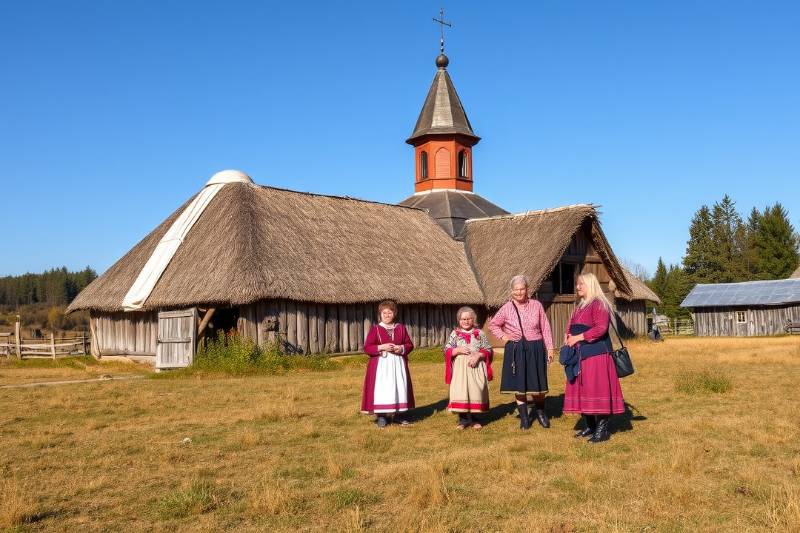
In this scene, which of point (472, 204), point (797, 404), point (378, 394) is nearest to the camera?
point (378, 394)

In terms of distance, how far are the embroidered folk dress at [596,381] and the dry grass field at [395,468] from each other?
384 mm

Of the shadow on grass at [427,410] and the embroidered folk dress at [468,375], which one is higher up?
the embroidered folk dress at [468,375]

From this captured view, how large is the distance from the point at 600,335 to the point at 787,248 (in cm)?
6097

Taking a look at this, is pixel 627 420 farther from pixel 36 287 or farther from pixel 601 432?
pixel 36 287

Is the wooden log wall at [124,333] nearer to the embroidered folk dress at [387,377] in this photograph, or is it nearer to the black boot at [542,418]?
the embroidered folk dress at [387,377]

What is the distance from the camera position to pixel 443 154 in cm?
3434

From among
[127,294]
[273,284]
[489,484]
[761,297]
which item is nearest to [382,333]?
[489,484]

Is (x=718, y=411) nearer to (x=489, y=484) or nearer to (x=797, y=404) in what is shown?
(x=797, y=404)

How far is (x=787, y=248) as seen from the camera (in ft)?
198

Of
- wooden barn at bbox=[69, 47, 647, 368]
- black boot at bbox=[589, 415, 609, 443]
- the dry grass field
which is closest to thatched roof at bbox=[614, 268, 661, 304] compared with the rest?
wooden barn at bbox=[69, 47, 647, 368]

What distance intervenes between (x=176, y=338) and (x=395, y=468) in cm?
1499

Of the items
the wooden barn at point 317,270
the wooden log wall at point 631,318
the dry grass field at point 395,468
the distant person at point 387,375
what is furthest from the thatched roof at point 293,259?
the distant person at point 387,375

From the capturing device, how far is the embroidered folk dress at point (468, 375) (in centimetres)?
880

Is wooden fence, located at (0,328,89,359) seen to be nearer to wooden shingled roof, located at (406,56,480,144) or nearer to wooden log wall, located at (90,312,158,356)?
wooden log wall, located at (90,312,158,356)
